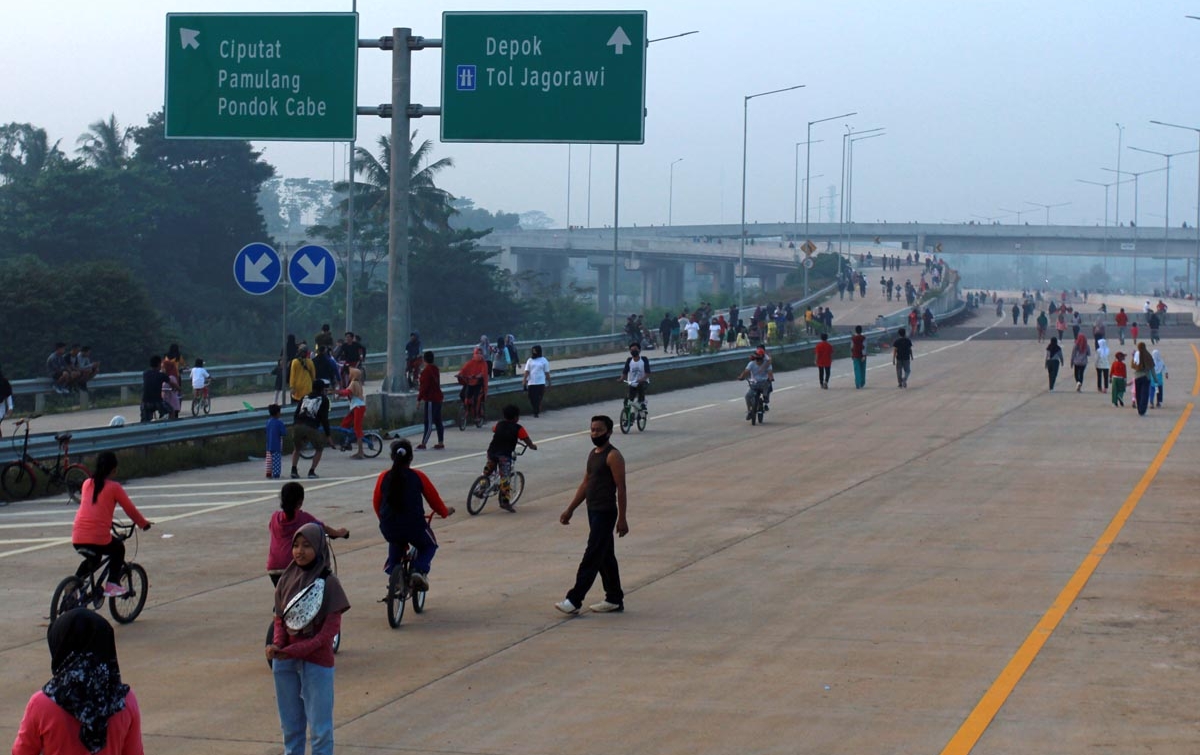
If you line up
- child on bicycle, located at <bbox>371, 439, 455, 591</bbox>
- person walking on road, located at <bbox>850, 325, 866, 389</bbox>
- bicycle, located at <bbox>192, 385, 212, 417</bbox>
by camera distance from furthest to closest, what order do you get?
person walking on road, located at <bbox>850, 325, 866, 389</bbox> → bicycle, located at <bbox>192, 385, 212, 417</bbox> → child on bicycle, located at <bbox>371, 439, 455, 591</bbox>

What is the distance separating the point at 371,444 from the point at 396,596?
13.5 metres

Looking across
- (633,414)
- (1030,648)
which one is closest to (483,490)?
(1030,648)

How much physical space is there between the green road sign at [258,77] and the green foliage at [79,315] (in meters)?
25.6

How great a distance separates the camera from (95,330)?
164 feet

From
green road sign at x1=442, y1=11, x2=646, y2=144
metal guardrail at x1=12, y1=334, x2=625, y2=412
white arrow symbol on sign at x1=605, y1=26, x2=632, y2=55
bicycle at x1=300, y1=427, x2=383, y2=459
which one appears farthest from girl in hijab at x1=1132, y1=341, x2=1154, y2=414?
metal guardrail at x1=12, y1=334, x2=625, y2=412

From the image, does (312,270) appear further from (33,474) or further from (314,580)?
(314,580)

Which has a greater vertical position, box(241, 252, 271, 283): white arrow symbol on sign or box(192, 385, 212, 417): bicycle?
box(241, 252, 271, 283): white arrow symbol on sign

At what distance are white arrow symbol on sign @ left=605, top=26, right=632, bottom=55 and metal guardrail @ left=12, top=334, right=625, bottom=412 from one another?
15.5 meters

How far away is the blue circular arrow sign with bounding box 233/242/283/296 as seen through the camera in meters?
21.8

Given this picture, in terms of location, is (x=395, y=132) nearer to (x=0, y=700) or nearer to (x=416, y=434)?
(x=416, y=434)

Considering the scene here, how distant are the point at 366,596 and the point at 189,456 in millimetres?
11305

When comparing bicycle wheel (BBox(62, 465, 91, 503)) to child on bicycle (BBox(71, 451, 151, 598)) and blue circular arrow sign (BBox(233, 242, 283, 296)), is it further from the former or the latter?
child on bicycle (BBox(71, 451, 151, 598))

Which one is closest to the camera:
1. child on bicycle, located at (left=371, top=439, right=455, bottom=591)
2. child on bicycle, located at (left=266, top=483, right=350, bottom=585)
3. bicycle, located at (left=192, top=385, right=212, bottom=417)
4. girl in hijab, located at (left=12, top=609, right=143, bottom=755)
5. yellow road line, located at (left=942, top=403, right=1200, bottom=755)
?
girl in hijab, located at (left=12, top=609, right=143, bottom=755)

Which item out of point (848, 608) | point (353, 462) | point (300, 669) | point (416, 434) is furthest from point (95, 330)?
point (300, 669)
